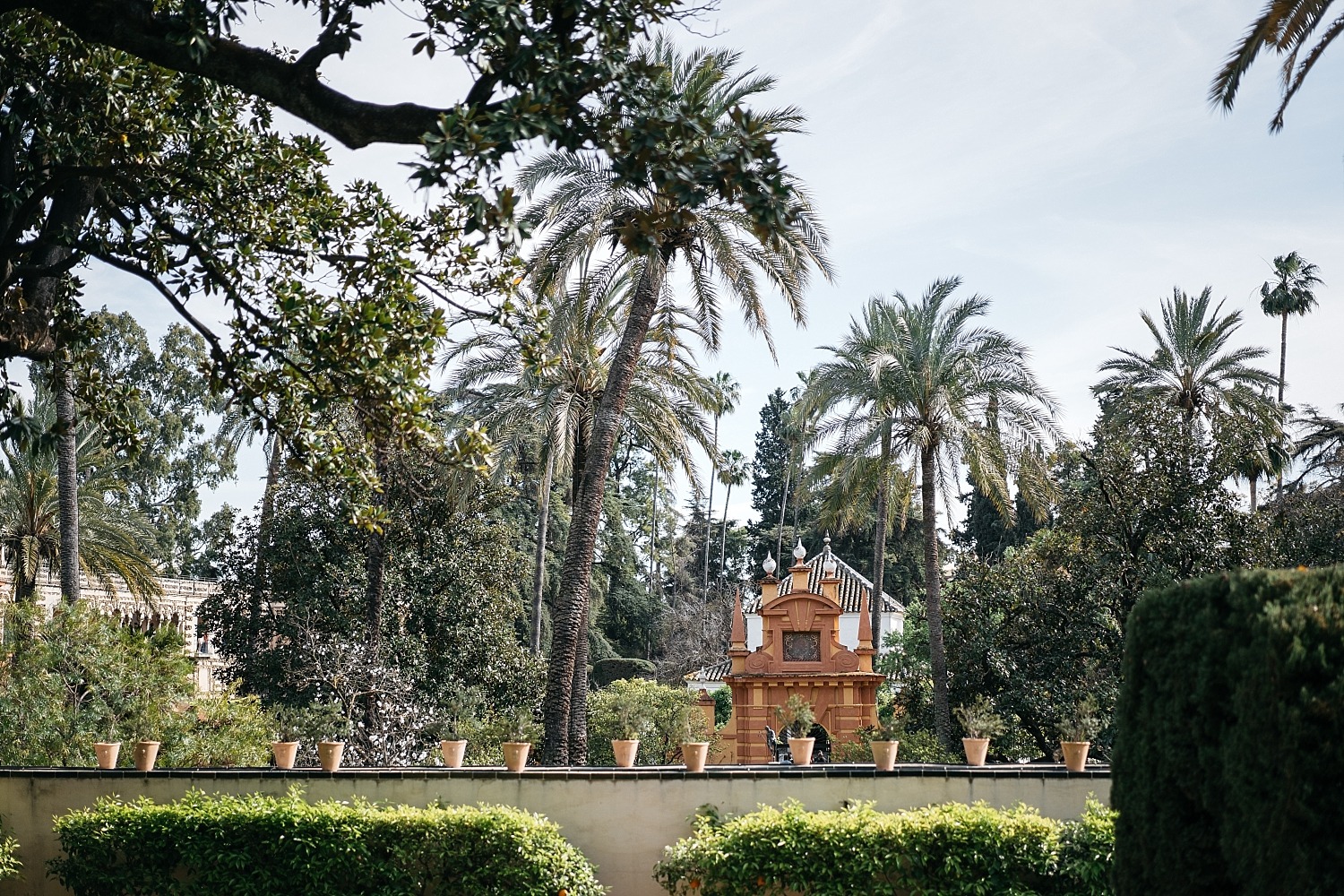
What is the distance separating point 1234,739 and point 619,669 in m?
39.0

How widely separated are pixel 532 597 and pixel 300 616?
13669 mm

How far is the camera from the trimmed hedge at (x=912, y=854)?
7906 mm

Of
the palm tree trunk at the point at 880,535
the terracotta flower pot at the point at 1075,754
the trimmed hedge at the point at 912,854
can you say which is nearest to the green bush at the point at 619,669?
the palm tree trunk at the point at 880,535

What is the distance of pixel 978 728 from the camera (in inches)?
529

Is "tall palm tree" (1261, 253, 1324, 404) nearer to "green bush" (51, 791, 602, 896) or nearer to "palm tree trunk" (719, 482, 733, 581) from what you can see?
"palm tree trunk" (719, 482, 733, 581)

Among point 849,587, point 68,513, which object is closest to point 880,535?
point 849,587

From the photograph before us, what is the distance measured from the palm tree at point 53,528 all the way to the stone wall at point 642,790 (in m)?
14.9

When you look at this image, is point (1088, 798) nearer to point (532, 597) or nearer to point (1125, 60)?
point (1125, 60)

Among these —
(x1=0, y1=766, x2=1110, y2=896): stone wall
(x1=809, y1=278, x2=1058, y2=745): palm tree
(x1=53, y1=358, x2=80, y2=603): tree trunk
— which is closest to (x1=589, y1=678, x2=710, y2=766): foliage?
(x1=809, y1=278, x2=1058, y2=745): palm tree

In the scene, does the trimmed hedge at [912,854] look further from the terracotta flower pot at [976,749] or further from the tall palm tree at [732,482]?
the tall palm tree at [732,482]

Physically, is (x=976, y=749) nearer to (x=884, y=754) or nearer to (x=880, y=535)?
(x=884, y=754)

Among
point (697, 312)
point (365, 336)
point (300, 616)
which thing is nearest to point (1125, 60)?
point (365, 336)

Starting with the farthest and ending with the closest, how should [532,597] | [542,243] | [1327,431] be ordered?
[532,597]
[1327,431]
[542,243]

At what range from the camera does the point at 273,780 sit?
9.39 metres
